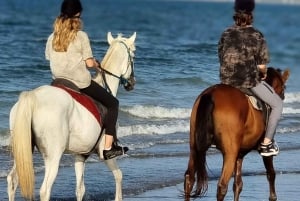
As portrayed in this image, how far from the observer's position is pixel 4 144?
552 inches

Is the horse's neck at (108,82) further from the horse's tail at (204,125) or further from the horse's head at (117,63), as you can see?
the horse's tail at (204,125)

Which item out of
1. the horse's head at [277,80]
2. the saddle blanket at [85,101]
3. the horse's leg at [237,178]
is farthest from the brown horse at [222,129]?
the saddle blanket at [85,101]

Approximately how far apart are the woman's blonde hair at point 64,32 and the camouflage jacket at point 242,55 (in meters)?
1.63

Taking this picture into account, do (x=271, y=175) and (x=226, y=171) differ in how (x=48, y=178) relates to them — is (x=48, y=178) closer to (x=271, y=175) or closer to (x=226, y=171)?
(x=226, y=171)

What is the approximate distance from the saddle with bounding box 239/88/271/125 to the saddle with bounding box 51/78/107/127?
1570 millimetres

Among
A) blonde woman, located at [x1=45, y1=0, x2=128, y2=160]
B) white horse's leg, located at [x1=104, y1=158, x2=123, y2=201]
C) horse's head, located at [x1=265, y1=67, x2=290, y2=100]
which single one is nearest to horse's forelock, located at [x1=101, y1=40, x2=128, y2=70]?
blonde woman, located at [x1=45, y1=0, x2=128, y2=160]

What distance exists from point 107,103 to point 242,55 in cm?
152

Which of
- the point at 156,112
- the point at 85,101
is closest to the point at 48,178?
the point at 85,101

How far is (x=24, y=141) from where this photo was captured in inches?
335

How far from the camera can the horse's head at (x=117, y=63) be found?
10000 millimetres

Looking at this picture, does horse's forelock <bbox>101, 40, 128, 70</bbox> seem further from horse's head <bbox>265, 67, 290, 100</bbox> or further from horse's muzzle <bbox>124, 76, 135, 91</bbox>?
horse's head <bbox>265, 67, 290, 100</bbox>

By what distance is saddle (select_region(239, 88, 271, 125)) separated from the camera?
9.49 metres

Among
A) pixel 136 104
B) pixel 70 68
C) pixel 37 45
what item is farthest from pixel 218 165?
pixel 37 45

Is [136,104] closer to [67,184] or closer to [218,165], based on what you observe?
[218,165]
